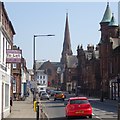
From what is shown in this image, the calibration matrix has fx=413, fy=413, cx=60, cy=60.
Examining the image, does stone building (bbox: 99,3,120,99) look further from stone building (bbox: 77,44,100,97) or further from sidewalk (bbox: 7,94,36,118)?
sidewalk (bbox: 7,94,36,118)

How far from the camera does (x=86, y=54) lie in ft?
416

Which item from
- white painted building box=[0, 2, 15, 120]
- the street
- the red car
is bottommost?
the street

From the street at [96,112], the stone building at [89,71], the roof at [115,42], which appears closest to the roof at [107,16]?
the roof at [115,42]

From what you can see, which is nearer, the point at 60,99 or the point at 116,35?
the point at 60,99

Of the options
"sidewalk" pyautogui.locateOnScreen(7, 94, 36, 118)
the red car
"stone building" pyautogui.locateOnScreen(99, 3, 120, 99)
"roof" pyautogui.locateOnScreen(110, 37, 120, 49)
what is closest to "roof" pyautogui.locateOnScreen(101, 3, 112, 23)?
"stone building" pyautogui.locateOnScreen(99, 3, 120, 99)

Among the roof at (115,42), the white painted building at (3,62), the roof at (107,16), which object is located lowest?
the white painted building at (3,62)

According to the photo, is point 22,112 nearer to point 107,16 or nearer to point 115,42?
point 115,42

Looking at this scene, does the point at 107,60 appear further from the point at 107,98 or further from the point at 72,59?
the point at 72,59

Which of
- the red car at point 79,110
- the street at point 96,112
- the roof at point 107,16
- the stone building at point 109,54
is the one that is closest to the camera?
the red car at point 79,110

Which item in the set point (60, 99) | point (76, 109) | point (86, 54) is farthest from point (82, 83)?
point (76, 109)

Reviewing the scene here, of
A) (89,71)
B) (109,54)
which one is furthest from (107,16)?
(89,71)

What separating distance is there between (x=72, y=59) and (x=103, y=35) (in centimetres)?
9027

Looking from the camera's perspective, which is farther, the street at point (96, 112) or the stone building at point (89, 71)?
the stone building at point (89, 71)

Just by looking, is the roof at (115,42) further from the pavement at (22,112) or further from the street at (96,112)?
the pavement at (22,112)
